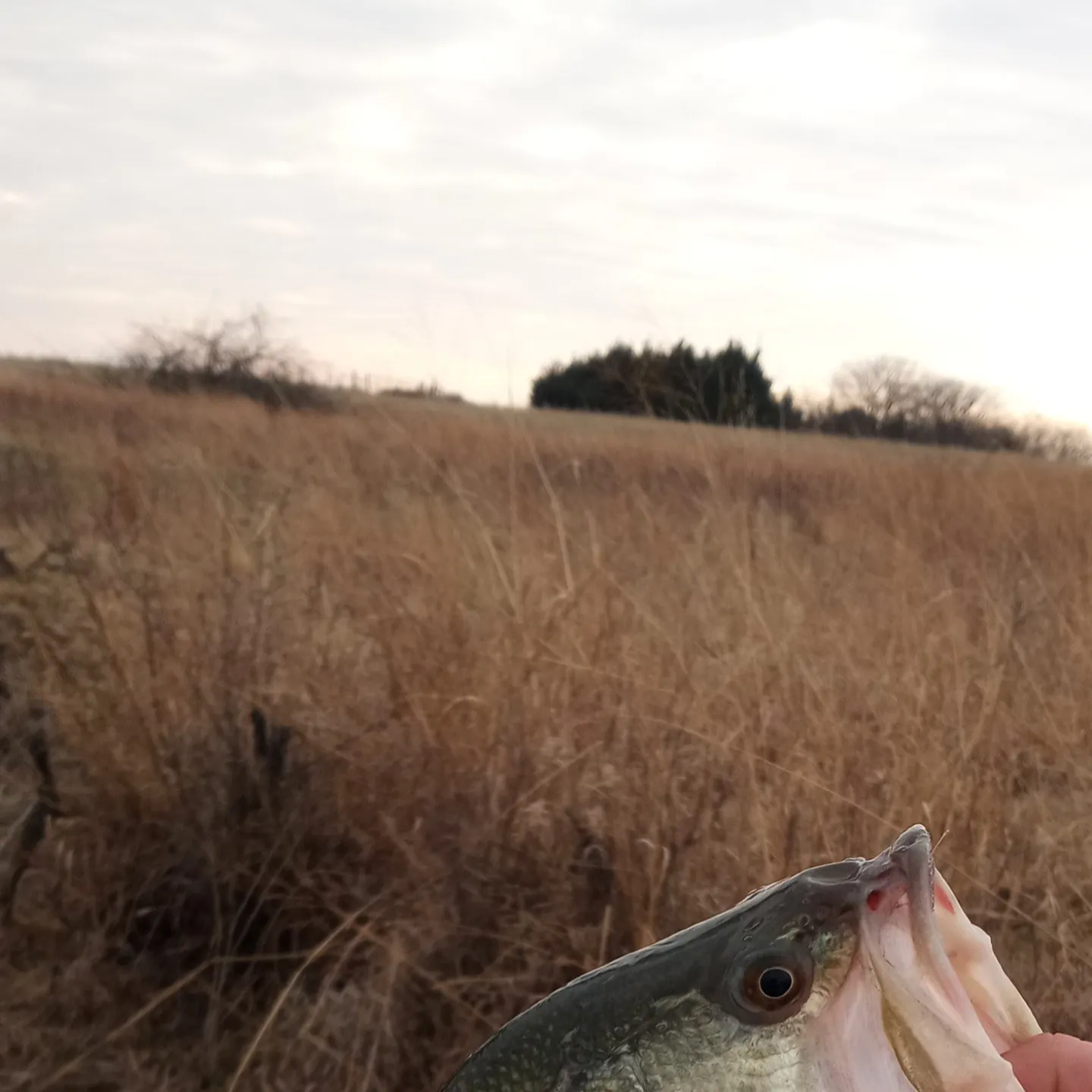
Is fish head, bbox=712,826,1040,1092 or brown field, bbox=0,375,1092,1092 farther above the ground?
fish head, bbox=712,826,1040,1092

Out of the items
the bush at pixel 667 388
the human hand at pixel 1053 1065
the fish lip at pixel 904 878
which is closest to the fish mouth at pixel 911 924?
the fish lip at pixel 904 878

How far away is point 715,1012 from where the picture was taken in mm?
687

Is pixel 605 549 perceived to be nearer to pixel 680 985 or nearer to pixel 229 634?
pixel 229 634

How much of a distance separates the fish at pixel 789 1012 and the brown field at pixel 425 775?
1.14 metres

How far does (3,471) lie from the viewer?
450 centimetres

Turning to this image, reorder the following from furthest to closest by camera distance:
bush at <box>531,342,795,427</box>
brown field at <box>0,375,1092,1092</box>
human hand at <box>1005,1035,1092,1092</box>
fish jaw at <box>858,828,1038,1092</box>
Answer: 1. bush at <box>531,342,795,427</box>
2. brown field at <box>0,375,1092,1092</box>
3. human hand at <box>1005,1035,1092,1092</box>
4. fish jaw at <box>858,828,1038,1092</box>

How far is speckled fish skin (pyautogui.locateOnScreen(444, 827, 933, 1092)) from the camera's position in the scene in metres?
0.66

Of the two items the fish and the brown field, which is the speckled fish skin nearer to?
the fish

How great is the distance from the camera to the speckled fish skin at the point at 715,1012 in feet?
2.18

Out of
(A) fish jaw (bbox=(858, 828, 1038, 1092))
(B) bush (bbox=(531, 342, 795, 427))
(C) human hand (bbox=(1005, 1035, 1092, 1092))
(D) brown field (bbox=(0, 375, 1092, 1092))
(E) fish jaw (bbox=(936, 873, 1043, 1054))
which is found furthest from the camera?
(B) bush (bbox=(531, 342, 795, 427))

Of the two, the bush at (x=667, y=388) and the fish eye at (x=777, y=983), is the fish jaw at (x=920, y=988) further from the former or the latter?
the bush at (x=667, y=388)

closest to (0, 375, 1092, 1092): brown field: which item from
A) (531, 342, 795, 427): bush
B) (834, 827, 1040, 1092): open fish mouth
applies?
(531, 342, 795, 427): bush

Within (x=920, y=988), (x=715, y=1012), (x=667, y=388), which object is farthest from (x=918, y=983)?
(x=667, y=388)

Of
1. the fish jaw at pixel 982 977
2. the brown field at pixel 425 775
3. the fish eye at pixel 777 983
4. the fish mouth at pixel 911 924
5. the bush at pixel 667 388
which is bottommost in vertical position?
the brown field at pixel 425 775
